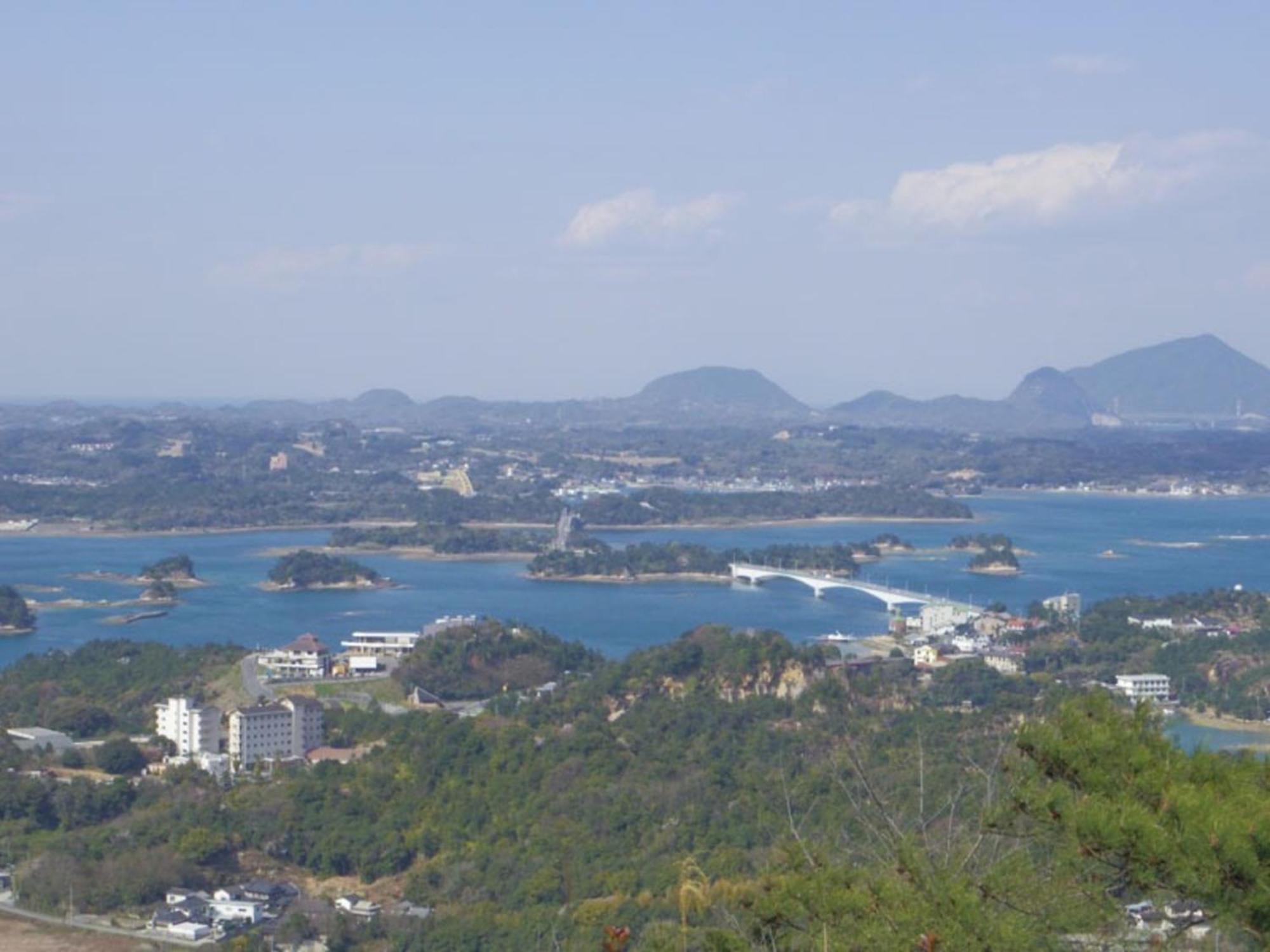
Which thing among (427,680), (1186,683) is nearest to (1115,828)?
(427,680)

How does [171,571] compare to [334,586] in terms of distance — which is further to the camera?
[334,586]

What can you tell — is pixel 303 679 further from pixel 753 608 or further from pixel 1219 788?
pixel 1219 788

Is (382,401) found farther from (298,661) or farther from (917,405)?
(298,661)

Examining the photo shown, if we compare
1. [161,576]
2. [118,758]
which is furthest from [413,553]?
[118,758]

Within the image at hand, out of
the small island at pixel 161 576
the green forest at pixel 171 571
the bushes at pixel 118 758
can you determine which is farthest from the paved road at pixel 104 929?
the green forest at pixel 171 571

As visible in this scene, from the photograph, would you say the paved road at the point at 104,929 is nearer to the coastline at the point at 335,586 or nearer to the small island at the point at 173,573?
the small island at the point at 173,573

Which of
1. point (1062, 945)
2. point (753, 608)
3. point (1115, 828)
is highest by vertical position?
point (1115, 828)
